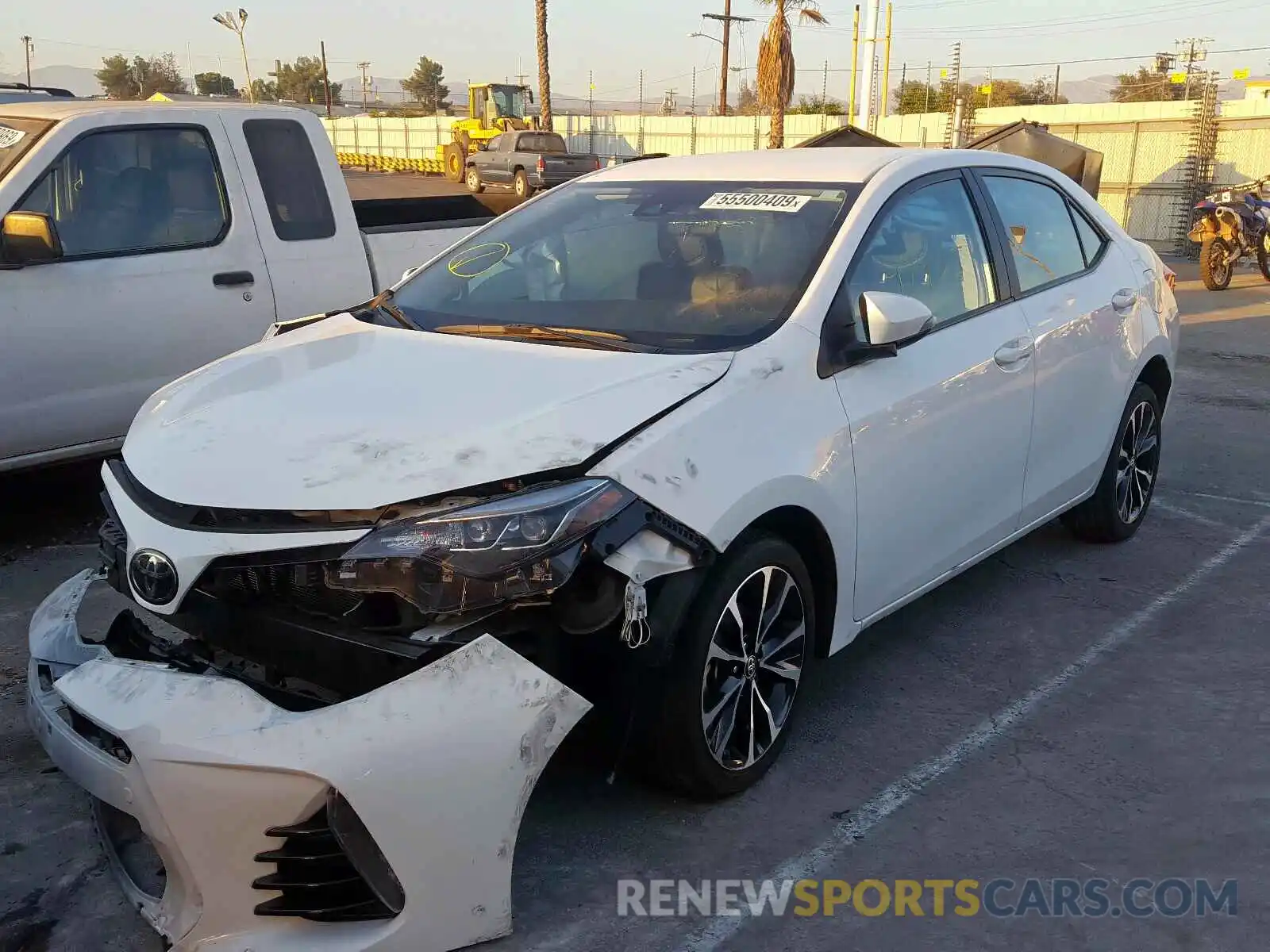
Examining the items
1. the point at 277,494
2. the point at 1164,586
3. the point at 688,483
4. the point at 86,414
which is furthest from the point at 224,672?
the point at 1164,586

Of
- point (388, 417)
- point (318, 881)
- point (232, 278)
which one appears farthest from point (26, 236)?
point (318, 881)

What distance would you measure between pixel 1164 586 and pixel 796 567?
2.62 m

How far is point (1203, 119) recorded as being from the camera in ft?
68.5

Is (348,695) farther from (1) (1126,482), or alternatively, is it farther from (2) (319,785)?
(1) (1126,482)

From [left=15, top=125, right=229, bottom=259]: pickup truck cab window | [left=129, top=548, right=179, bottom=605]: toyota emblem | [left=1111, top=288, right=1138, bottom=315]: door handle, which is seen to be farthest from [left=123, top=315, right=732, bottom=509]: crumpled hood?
[left=1111, top=288, right=1138, bottom=315]: door handle

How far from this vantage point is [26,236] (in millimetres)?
4902

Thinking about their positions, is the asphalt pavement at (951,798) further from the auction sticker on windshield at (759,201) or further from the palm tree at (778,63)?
the palm tree at (778,63)

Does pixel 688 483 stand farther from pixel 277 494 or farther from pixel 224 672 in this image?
pixel 224 672

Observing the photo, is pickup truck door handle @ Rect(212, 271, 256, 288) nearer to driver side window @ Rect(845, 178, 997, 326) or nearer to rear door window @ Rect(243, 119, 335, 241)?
rear door window @ Rect(243, 119, 335, 241)

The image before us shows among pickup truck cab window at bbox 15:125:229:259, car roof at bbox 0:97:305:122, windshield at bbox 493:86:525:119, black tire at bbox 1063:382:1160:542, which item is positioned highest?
windshield at bbox 493:86:525:119

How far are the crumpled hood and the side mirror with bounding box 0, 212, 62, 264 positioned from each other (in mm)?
1859

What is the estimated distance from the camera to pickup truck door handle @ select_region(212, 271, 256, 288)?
18.5 ft

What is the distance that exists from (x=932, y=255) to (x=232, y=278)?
3.36 metres

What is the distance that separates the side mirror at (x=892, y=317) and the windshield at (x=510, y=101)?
39.7 meters
